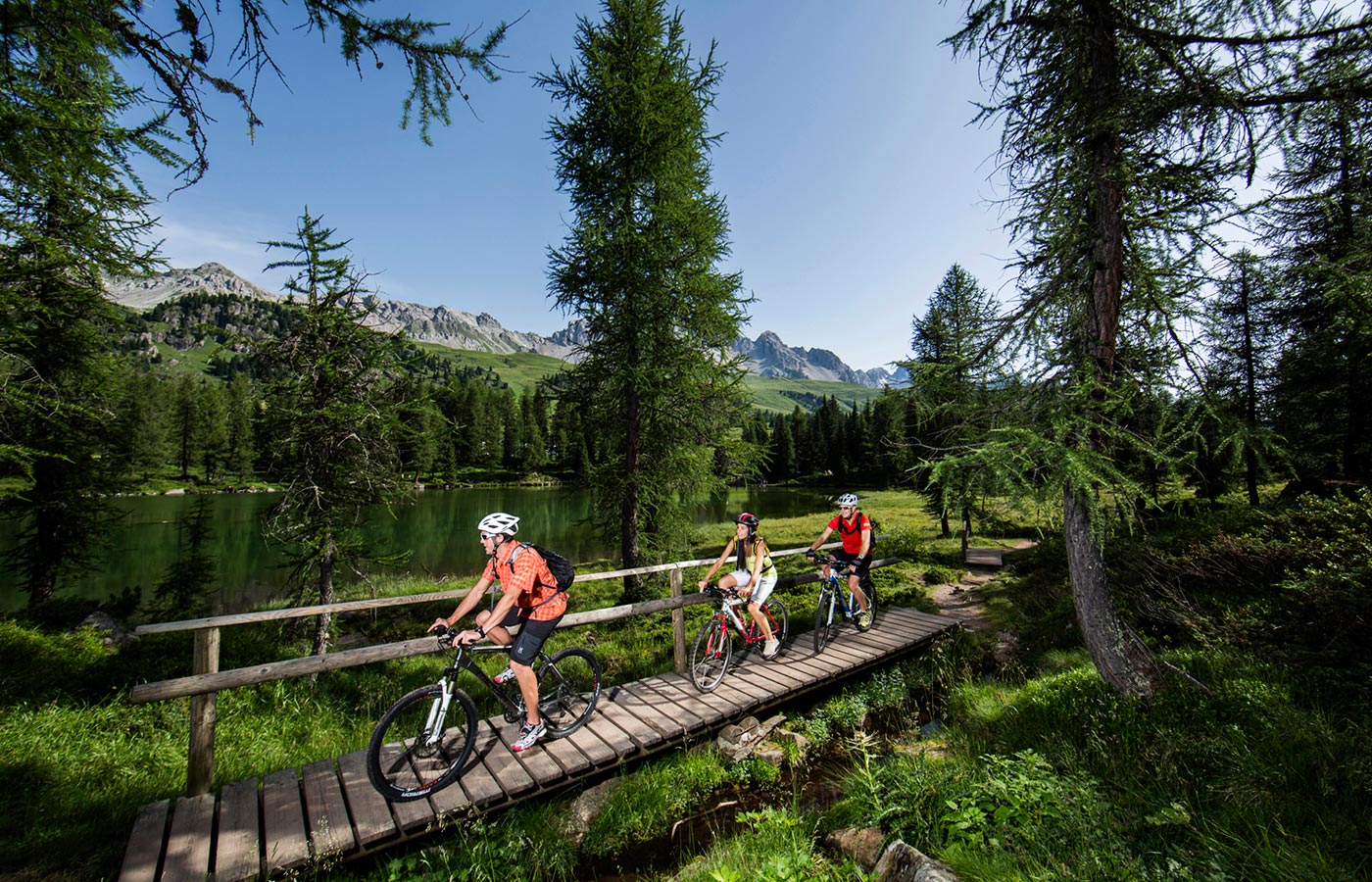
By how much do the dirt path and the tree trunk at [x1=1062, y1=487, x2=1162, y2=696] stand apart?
5.37 meters

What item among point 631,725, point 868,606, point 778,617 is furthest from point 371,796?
point 868,606

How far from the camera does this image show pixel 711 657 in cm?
769

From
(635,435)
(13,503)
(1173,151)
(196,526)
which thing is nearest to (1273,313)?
(1173,151)

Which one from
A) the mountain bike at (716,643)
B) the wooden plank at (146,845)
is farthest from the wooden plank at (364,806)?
the mountain bike at (716,643)

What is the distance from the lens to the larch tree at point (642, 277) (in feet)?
43.0

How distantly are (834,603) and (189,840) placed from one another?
903 centimetres

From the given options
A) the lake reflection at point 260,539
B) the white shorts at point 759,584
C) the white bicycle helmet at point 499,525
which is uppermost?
the white bicycle helmet at point 499,525

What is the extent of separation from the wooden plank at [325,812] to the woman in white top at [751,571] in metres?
4.85

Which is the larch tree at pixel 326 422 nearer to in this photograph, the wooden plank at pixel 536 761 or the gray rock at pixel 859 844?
the wooden plank at pixel 536 761

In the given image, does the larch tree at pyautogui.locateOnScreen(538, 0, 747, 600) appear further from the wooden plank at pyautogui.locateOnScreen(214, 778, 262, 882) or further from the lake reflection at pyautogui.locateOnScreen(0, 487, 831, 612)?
the wooden plank at pyautogui.locateOnScreen(214, 778, 262, 882)

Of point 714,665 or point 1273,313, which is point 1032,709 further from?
point 1273,313

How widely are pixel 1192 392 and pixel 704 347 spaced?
9899 mm

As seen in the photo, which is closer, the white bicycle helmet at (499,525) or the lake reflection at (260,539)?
the white bicycle helmet at (499,525)

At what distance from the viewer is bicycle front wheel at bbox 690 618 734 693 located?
7.54 m
